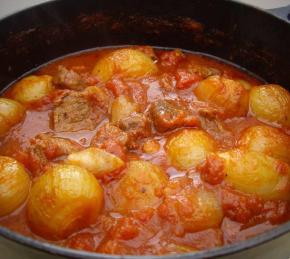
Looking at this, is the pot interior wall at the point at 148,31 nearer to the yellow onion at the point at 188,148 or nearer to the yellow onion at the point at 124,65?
the yellow onion at the point at 124,65

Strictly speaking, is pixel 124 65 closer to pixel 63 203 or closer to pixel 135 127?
pixel 135 127

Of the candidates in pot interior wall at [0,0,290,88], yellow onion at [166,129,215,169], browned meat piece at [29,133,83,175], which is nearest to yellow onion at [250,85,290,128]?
pot interior wall at [0,0,290,88]

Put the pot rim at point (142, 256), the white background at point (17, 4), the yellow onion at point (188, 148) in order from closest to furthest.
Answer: the pot rim at point (142, 256), the yellow onion at point (188, 148), the white background at point (17, 4)

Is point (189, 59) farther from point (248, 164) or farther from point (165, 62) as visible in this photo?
point (248, 164)

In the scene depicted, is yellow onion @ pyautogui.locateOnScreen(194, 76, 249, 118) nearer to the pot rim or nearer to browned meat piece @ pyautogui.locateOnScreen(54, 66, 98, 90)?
browned meat piece @ pyautogui.locateOnScreen(54, 66, 98, 90)

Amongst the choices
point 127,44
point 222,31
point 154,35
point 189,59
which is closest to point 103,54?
point 127,44

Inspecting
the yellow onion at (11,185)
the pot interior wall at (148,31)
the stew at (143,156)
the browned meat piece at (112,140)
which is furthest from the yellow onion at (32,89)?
the yellow onion at (11,185)
